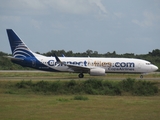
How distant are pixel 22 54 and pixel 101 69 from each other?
385 inches

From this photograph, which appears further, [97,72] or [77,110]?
[97,72]

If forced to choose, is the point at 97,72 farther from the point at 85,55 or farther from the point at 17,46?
the point at 85,55

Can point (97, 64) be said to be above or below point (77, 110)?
above

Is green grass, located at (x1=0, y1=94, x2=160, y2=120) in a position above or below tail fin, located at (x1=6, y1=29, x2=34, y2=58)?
below

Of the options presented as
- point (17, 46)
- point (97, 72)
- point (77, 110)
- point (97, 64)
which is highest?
point (17, 46)

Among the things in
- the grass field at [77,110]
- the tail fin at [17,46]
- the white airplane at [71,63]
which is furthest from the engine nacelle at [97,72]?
the grass field at [77,110]

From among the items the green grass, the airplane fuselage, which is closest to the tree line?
the airplane fuselage

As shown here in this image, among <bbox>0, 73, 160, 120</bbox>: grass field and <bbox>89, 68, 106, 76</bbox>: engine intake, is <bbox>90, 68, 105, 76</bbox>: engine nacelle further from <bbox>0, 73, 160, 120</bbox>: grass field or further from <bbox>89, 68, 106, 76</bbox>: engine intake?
<bbox>0, 73, 160, 120</bbox>: grass field

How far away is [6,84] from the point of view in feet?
113

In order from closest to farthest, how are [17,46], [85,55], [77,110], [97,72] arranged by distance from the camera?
[77,110] → [97,72] → [17,46] → [85,55]

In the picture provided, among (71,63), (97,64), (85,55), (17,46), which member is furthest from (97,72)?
(85,55)

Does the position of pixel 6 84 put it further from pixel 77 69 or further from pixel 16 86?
pixel 77 69

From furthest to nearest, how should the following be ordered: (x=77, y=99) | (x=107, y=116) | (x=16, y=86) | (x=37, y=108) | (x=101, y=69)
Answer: (x=101, y=69) → (x=16, y=86) → (x=77, y=99) → (x=37, y=108) → (x=107, y=116)

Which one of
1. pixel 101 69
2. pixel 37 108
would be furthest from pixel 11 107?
pixel 101 69
